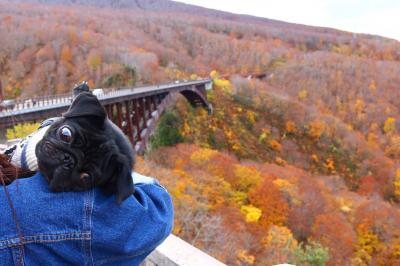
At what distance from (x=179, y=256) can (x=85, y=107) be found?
6.49 feet

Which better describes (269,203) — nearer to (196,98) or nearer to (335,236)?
(335,236)

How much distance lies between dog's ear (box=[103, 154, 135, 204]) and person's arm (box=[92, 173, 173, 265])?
4cm

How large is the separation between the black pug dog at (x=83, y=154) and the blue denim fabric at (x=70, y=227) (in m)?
0.04

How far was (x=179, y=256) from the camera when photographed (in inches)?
111

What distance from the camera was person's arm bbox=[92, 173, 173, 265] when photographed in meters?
1.19

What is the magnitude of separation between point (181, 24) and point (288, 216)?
125719 mm

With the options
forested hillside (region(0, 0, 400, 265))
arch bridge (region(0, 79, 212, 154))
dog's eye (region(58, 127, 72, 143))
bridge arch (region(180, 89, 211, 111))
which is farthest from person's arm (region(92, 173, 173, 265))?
bridge arch (region(180, 89, 211, 111))

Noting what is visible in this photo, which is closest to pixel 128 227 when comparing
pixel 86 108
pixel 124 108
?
pixel 86 108

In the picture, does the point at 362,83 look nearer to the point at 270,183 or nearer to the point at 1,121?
the point at 270,183

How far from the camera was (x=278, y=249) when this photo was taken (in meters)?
17.8

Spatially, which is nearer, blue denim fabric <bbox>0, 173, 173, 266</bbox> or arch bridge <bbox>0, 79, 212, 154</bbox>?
blue denim fabric <bbox>0, 173, 173, 266</bbox>

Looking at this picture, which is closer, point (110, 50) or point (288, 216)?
point (288, 216)

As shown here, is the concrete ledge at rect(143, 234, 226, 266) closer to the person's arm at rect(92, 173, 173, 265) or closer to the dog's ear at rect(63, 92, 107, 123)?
the person's arm at rect(92, 173, 173, 265)

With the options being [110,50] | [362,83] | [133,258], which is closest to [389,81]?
[362,83]
